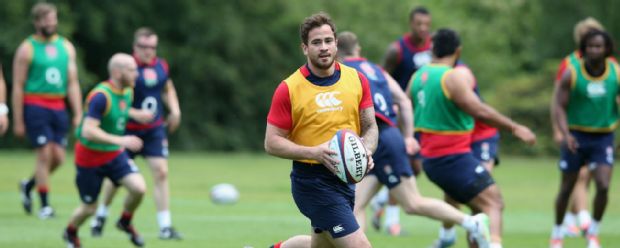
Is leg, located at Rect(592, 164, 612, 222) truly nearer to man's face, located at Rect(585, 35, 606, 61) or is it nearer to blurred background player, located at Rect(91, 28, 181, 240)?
man's face, located at Rect(585, 35, 606, 61)

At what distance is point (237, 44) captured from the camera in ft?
152

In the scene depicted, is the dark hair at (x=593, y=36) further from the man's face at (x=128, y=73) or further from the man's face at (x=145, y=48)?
the man's face at (x=145, y=48)

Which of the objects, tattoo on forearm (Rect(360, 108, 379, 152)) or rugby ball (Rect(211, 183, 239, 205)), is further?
rugby ball (Rect(211, 183, 239, 205))

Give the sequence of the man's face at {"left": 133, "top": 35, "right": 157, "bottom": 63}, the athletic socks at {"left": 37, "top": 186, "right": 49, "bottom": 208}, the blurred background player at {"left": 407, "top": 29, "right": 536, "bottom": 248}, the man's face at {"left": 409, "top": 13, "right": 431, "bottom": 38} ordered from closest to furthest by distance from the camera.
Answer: the blurred background player at {"left": 407, "top": 29, "right": 536, "bottom": 248}, the man's face at {"left": 133, "top": 35, "right": 157, "bottom": 63}, the man's face at {"left": 409, "top": 13, "right": 431, "bottom": 38}, the athletic socks at {"left": 37, "top": 186, "right": 49, "bottom": 208}

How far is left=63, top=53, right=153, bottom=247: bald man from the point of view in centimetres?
1156

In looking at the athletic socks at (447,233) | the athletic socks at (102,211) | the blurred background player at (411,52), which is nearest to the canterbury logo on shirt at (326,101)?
the athletic socks at (447,233)

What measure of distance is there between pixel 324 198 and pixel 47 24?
8.03m

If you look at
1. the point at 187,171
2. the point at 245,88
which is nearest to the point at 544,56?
the point at 245,88

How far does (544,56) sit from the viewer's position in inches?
2142

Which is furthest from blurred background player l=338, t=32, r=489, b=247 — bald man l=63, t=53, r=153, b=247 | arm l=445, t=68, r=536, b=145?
bald man l=63, t=53, r=153, b=247

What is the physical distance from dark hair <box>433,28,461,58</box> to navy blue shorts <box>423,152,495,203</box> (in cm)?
98

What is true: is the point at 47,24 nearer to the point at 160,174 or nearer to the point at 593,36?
the point at 160,174

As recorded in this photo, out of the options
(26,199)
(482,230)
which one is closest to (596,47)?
(482,230)

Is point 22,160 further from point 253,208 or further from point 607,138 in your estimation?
point 607,138
